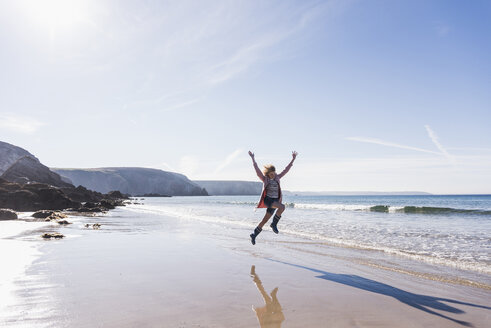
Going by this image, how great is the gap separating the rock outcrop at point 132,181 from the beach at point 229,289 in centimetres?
15057

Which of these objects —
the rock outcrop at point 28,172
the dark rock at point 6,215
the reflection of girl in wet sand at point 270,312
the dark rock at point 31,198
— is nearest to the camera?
the reflection of girl in wet sand at point 270,312

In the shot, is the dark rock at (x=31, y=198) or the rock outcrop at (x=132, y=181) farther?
the rock outcrop at (x=132, y=181)

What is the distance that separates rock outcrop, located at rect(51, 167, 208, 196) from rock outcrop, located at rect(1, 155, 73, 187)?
4128 inches

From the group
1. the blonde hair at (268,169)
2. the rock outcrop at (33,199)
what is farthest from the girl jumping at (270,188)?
the rock outcrop at (33,199)

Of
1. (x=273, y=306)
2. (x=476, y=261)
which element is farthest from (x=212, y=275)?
(x=476, y=261)

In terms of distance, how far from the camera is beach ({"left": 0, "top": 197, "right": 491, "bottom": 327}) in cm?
338

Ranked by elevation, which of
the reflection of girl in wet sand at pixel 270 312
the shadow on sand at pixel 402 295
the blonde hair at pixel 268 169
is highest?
the blonde hair at pixel 268 169

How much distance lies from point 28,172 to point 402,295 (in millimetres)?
47470

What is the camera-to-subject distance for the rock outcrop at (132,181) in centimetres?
14375

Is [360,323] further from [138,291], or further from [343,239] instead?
[343,239]

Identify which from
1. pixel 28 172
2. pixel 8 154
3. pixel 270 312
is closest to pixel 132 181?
pixel 8 154

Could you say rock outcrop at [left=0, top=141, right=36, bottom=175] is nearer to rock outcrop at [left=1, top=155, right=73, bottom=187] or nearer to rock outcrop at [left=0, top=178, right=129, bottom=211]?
rock outcrop at [left=1, top=155, right=73, bottom=187]

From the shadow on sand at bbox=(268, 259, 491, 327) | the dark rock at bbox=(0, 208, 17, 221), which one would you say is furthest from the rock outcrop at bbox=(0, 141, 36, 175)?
the shadow on sand at bbox=(268, 259, 491, 327)

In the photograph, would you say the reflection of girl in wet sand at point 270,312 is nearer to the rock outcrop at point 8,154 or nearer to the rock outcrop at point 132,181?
the rock outcrop at point 8,154
